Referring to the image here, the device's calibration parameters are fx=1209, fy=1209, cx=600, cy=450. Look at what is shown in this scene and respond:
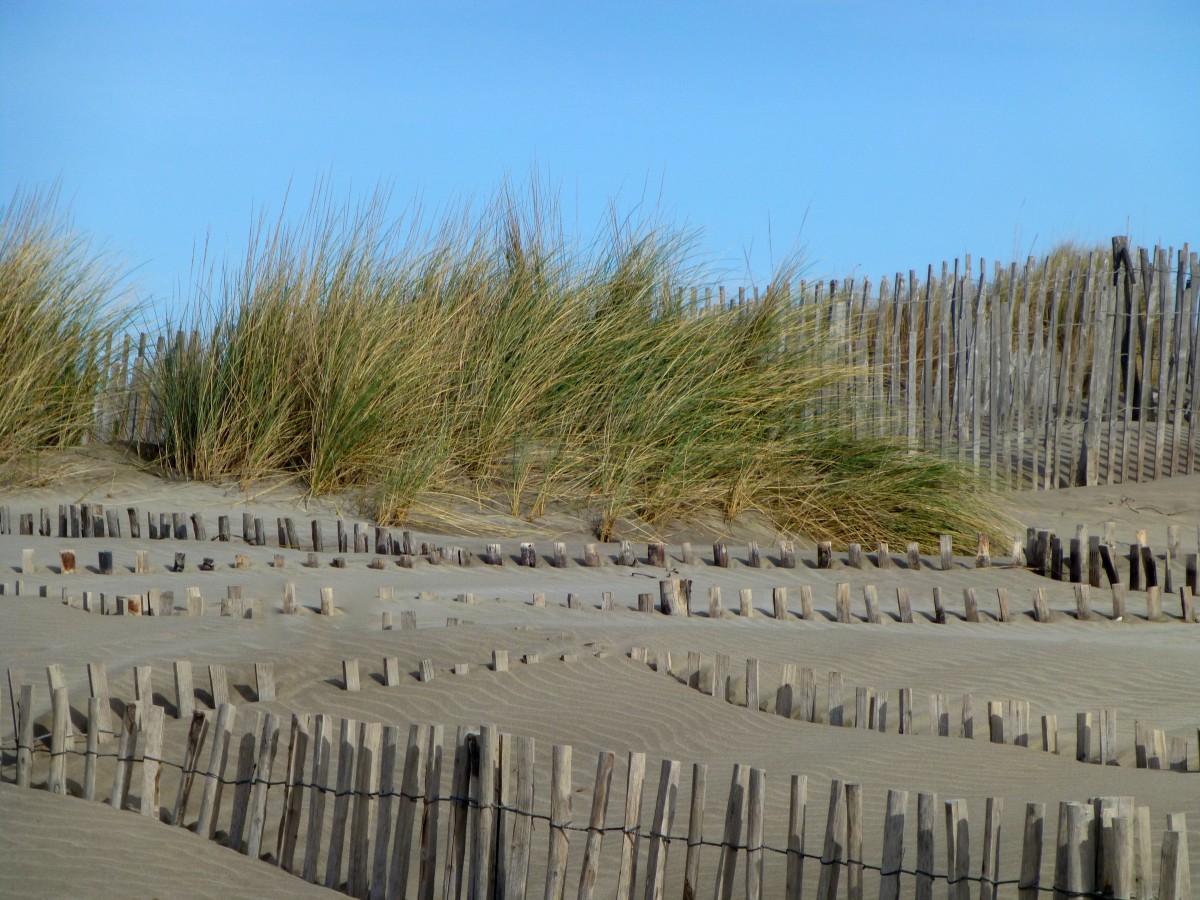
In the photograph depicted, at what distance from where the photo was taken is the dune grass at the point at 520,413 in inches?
292

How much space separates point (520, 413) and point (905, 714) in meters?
4.62

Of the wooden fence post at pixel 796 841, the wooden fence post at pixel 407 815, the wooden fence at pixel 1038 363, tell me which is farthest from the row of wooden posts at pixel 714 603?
the wooden fence at pixel 1038 363

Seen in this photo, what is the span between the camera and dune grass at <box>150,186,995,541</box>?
7414 millimetres

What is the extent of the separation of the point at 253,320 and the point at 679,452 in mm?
2891

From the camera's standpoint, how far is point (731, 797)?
232 cm

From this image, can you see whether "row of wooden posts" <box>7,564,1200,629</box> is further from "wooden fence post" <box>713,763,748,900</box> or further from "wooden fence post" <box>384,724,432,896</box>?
"wooden fence post" <box>713,763,748,900</box>

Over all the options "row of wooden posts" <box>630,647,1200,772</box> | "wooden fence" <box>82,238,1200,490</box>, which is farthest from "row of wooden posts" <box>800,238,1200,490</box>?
"row of wooden posts" <box>630,647,1200,772</box>

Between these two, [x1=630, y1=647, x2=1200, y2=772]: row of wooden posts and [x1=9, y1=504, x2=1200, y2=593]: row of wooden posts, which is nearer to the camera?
[x1=630, y1=647, x2=1200, y2=772]: row of wooden posts

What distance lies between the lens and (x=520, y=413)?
307 inches

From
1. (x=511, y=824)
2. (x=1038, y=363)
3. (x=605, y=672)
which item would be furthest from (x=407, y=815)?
(x=1038, y=363)

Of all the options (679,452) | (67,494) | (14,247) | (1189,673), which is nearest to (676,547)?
(679,452)

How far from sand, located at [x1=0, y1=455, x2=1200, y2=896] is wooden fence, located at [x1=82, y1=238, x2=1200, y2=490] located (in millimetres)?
3474

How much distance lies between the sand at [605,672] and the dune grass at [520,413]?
0.83 m

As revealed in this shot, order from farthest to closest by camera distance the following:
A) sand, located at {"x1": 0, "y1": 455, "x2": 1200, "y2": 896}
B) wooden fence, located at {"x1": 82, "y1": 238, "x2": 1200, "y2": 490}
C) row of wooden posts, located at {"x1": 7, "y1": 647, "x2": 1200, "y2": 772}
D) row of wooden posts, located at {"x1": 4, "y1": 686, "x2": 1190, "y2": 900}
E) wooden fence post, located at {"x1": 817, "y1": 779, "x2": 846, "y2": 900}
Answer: wooden fence, located at {"x1": 82, "y1": 238, "x2": 1200, "y2": 490}, row of wooden posts, located at {"x1": 7, "y1": 647, "x2": 1200, "y2": 772}, sand, located at {"x1": 0, "y1": 455, "x2": 1200, "y2": 896}, wooden fence post, located at {"x1": 817, "y1": 779, "x2": 846, "y2": 900}, row of wooden posts, located at {"x1": 4, "y1": 686, "x2": 1190, "y2": 900}
